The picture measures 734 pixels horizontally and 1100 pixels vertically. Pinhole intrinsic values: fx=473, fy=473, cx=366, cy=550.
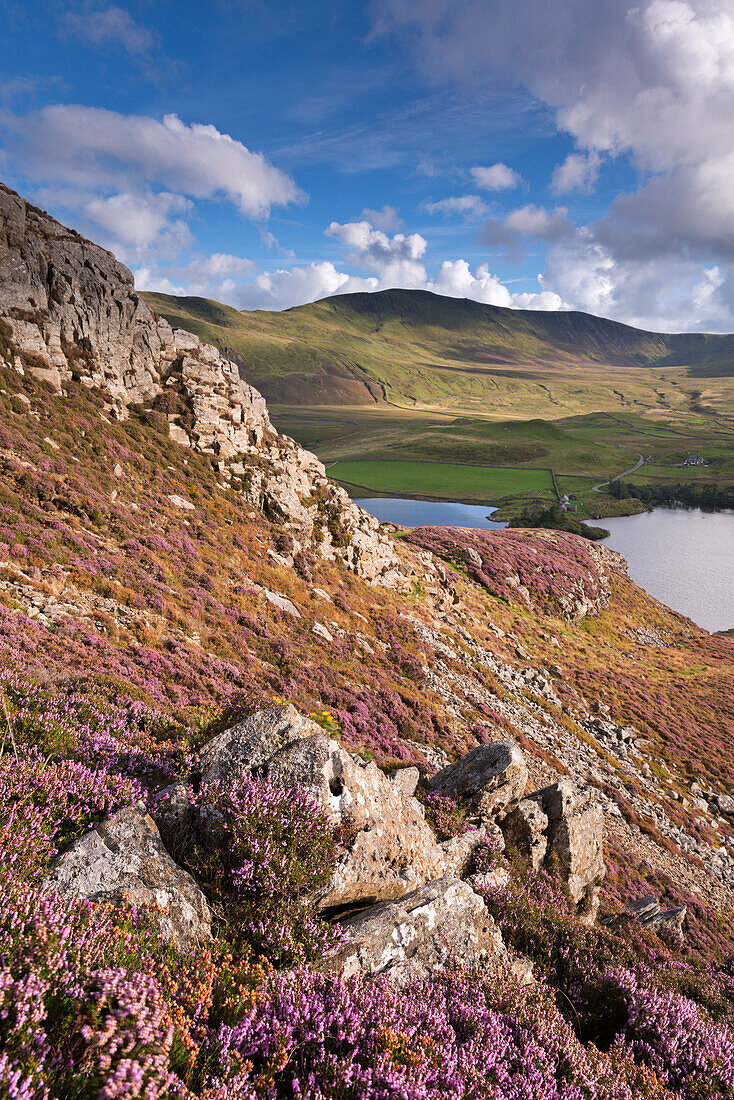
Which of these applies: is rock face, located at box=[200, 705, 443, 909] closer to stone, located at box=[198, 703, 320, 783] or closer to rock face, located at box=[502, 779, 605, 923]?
stone, located at box=[198, 703, 320, 783]

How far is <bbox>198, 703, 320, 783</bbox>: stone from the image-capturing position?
6.95 meters

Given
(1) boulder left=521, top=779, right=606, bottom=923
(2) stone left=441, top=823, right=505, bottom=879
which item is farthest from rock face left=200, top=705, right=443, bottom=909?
(1) boulder left=521, top=779, right=606, bottom=923

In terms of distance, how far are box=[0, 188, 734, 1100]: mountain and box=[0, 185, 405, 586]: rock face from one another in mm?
168

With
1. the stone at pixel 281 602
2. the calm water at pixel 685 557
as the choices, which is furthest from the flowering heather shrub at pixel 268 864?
the calm water at pixel 685 557

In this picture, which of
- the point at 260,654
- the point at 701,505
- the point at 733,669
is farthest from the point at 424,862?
the point at 701,505

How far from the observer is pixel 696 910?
59.3 feet

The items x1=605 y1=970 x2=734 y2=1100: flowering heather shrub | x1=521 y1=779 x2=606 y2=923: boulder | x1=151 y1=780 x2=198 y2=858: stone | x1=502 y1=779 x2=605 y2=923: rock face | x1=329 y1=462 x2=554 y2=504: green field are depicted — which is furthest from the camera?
x1=329 y1=462 x2=554 y2=504: green field

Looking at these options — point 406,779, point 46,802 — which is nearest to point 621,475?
point 406,779

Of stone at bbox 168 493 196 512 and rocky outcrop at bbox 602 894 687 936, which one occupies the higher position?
stone at bbox 168 493 196 512

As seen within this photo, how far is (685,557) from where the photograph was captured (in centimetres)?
9419

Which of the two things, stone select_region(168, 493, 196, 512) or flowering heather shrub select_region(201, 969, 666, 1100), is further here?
stone select_region(168, 493, 196, 512)

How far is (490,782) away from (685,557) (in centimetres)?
10221

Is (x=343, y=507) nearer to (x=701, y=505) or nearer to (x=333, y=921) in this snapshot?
(x=333, y=921)

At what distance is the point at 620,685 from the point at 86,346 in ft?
138
